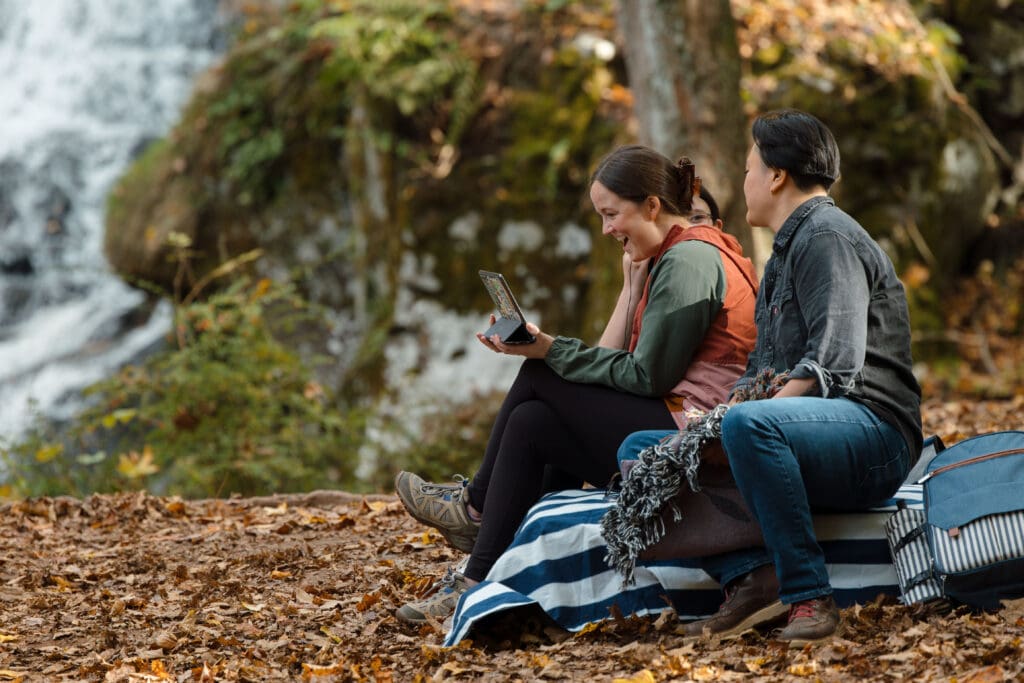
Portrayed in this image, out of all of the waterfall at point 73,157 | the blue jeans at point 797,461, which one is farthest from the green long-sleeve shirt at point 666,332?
the waterfall at point 73,157

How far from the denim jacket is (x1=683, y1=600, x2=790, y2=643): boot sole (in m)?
0.63

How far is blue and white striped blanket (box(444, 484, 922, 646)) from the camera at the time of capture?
3.52 metres

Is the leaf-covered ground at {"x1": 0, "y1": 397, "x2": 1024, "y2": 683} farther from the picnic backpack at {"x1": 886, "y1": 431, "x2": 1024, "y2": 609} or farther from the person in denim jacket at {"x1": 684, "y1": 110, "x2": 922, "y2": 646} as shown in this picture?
the person in denim jacket at {"x1": 684, "y1": 110, "x2": 922, "y2": 646}

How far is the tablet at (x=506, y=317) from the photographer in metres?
3.92

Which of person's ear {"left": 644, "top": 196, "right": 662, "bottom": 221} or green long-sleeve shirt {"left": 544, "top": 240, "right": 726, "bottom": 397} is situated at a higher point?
person's ear {"left": 644, "top": 196, "right": 662, "bottom": 221}

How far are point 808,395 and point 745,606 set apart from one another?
717mm

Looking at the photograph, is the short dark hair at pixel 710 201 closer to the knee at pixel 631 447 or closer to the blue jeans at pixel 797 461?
the knee at pixel 631 447

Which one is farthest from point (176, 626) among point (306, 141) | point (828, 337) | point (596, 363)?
point (306, 141)

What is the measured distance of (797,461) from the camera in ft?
10.7

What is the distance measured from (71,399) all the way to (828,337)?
8.76 metres

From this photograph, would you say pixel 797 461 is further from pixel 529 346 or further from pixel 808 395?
pixel 529 346

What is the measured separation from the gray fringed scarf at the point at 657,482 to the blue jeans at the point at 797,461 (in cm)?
14

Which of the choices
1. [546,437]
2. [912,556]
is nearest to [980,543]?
[912,556]

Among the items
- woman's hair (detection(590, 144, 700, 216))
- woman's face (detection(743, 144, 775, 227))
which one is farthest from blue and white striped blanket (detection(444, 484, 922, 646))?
woman's hair (detection(590, 144, 700, 216))
